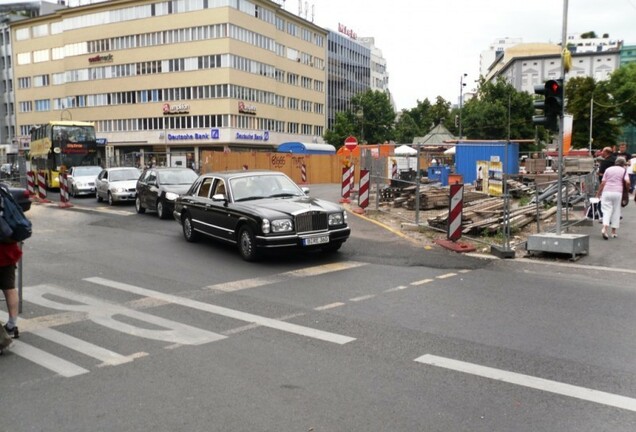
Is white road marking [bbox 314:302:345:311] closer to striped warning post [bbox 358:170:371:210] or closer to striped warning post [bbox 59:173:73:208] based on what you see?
striped warning post [bbox 358:170:371:210]

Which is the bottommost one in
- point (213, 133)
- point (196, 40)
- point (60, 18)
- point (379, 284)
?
point (379, 284)

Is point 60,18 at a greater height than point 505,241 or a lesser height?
greater

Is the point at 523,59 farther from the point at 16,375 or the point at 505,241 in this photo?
the point at 16,375

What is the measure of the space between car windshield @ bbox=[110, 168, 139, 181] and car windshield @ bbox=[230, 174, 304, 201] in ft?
44.2

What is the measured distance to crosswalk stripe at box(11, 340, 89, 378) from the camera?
5.00 metres

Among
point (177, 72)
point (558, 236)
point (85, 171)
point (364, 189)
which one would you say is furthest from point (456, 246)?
point (177, 72)

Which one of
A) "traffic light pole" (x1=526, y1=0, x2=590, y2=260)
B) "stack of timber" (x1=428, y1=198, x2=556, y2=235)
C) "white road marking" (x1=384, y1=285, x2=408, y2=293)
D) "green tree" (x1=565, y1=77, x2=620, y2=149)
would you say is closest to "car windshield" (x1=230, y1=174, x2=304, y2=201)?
A: "white road marking" (x1=384, y1=285, x2=408, y2=293)

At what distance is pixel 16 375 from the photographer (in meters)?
4.93

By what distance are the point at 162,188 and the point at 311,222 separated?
30.0ft

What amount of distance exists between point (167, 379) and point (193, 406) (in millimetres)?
649

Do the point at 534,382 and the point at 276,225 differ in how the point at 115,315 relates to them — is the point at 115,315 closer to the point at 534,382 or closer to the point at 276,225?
the point at 276,225

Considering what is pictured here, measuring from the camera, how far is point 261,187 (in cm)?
1141

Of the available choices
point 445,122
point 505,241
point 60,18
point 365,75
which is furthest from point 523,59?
point 505,241

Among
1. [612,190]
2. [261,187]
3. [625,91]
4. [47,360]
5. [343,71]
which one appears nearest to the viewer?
[47,360]
